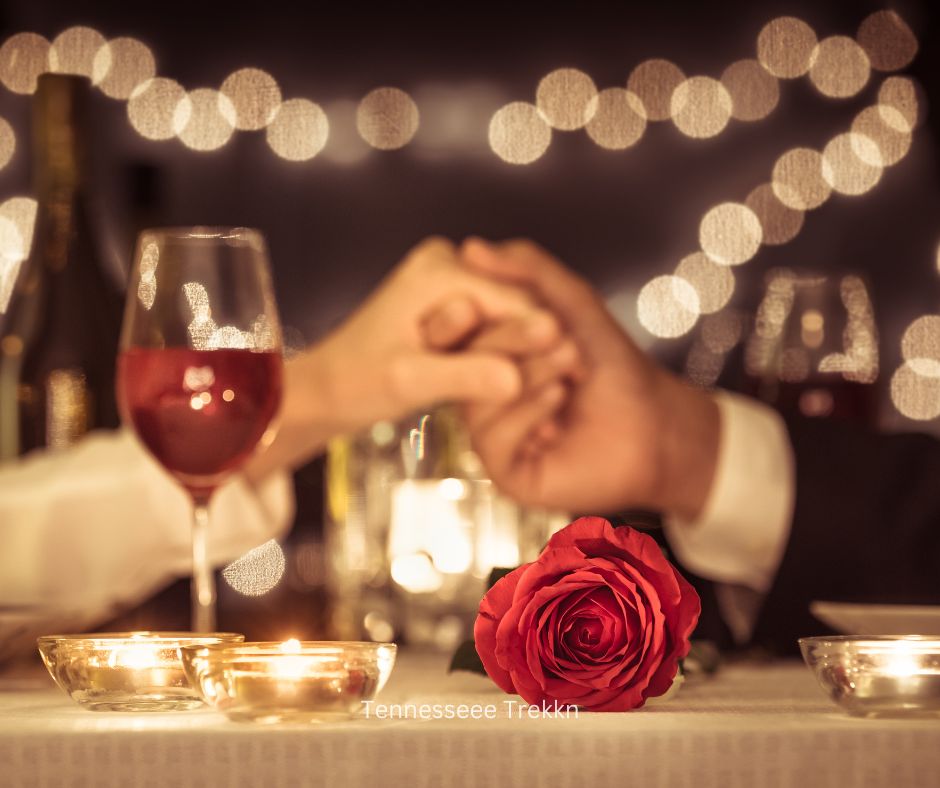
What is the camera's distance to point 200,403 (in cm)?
86

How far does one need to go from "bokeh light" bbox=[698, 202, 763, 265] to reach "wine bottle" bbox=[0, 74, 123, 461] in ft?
4.98

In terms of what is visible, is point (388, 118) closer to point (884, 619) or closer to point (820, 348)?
point (820, 348)

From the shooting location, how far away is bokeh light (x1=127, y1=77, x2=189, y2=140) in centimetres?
276

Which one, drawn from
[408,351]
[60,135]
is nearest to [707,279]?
[408,351]

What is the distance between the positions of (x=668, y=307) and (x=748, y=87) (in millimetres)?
454

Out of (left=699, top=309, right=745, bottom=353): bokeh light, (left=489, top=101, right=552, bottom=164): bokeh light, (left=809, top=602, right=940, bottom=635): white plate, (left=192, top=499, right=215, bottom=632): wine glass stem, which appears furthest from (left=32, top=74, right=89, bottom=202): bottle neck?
(left=489, top=101, right=552, bottom=164): bokeh light

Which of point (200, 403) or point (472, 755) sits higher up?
point (200, 403)

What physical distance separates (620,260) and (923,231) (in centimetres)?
63

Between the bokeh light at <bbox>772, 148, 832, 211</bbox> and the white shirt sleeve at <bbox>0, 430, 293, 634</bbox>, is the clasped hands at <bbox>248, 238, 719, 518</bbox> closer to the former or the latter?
the white shirt sleeve at <bbox>0, 430, 293, 634</bbox>

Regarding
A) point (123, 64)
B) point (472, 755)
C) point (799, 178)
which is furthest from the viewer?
point (799, 178)

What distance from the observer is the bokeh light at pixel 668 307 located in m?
2.80

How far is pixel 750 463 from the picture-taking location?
137cm

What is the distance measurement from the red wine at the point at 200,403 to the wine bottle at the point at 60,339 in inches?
25.1

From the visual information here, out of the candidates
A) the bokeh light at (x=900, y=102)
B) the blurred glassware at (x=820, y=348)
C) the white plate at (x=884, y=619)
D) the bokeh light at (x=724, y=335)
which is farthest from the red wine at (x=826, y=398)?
the bokeh light at (x=900, y=102)
